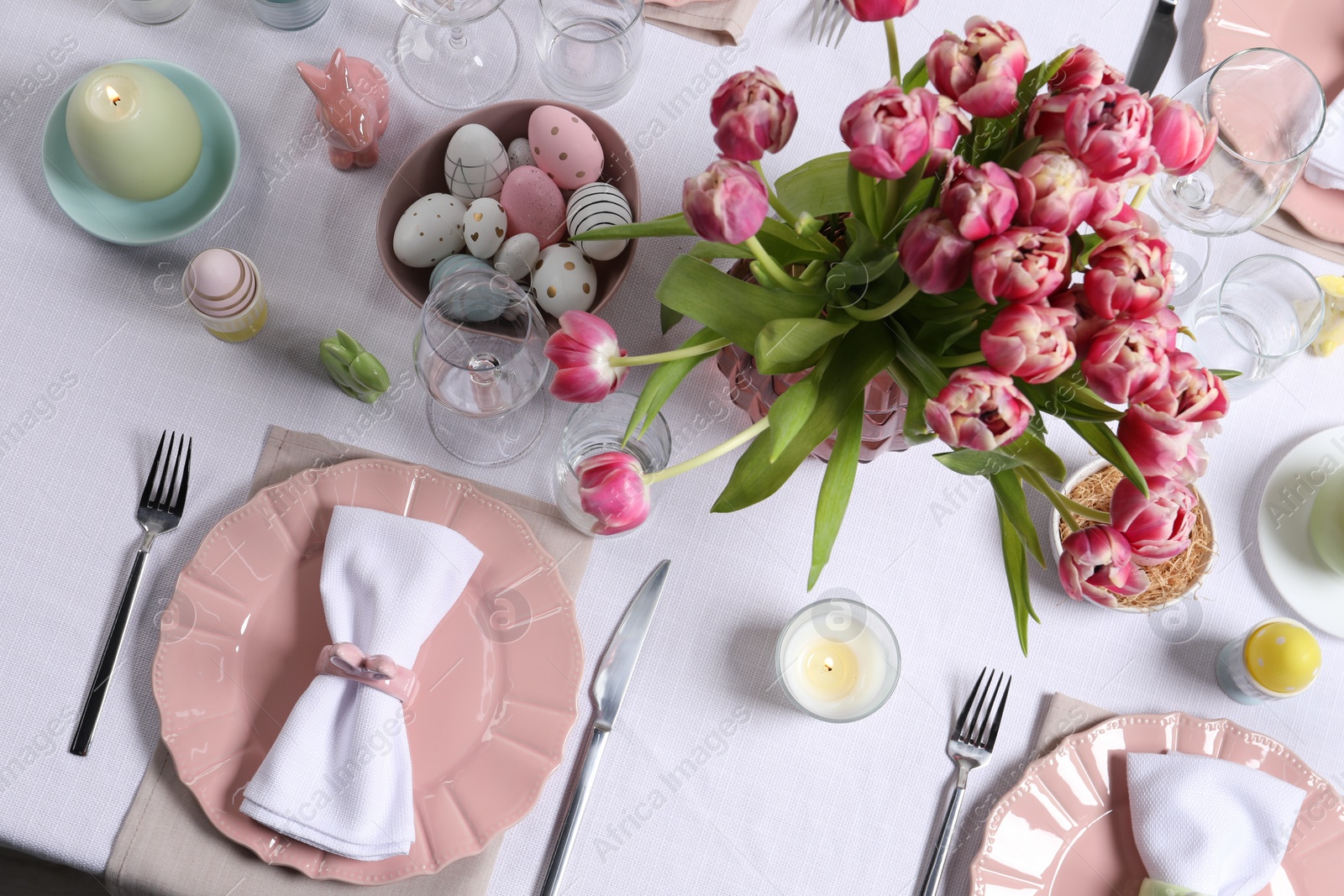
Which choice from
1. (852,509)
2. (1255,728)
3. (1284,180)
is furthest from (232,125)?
(1255,728)

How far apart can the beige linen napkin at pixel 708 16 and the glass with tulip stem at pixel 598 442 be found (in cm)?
38

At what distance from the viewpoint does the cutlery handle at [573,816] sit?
76 cm

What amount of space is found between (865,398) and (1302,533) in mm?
525

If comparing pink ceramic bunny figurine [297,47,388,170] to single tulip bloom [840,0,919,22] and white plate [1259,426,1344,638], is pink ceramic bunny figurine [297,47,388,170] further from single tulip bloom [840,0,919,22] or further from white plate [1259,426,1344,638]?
white plate [1259,426,1344,638]

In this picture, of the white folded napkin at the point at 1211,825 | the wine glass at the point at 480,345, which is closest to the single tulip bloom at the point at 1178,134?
the wine glass at the point at 480,345

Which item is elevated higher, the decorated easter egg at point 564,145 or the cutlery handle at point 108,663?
the decorated easter egg at point 564,145

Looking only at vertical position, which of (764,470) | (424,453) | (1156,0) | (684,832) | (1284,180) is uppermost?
(1156,0)

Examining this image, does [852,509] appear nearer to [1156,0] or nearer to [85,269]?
[1156,0]

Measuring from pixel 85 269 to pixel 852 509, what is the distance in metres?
0.74

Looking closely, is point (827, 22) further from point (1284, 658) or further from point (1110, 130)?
point (1284, 658)

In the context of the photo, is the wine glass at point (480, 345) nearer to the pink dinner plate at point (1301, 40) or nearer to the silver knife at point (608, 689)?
the silver knife at point (608, 689)

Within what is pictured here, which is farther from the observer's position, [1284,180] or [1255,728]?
[1255,728]

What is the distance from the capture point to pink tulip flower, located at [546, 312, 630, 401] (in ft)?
1.73

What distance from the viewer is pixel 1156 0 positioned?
3.01ft
